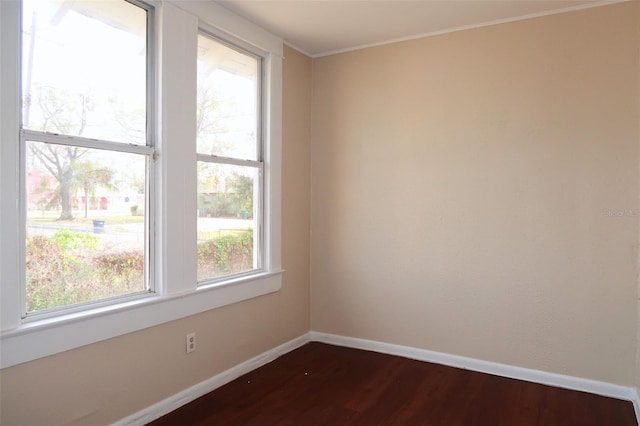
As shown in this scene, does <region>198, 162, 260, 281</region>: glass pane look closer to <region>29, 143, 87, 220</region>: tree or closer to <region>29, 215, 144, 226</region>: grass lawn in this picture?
<region>29, 215, 144, 226</region>: grass lawn

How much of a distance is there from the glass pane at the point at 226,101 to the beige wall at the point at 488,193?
0.79m

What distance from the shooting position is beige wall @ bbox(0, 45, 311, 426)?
212cm

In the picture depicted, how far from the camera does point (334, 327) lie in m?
4.04

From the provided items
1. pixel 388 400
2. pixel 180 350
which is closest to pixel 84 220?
pixel 180 350

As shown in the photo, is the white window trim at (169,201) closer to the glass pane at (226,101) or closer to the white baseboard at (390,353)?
the glass pane at (226,101)

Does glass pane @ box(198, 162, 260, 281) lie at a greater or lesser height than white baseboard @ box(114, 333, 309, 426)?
greater

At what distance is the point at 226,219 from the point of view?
3.25 meters

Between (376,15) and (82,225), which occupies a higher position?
(376,15)

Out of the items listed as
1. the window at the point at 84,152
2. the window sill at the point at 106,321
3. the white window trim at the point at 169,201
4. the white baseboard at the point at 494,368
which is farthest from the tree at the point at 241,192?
the white baseboard at the point at 494,368

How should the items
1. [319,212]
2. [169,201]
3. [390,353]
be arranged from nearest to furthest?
1. [169,201]
2. [390,353]
3. [319,212]

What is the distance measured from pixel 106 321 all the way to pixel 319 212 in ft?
6.99

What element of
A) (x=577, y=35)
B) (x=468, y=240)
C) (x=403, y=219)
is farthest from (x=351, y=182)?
(x=577, y=35)

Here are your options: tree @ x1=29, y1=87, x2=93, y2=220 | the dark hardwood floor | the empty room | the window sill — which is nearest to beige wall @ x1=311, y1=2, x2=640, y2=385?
the empty room

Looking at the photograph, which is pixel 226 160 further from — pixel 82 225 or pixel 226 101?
pixel 82 225
